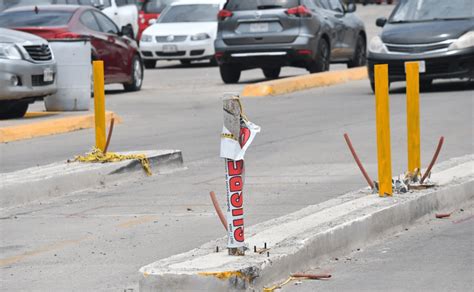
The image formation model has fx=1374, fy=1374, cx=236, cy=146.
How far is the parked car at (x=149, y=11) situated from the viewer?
36875mm

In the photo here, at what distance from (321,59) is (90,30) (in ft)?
15.3

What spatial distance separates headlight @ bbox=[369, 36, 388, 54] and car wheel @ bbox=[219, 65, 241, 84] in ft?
14.1

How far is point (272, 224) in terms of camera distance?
834 cm

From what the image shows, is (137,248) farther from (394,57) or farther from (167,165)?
(394,57)

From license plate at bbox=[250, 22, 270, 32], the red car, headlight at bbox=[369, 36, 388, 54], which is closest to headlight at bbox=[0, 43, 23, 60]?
the red car

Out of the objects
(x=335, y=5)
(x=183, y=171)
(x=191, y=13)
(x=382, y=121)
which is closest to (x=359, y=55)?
(x=335, y=5)

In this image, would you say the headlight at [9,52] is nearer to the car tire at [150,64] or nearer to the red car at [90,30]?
the red car at [90,30]

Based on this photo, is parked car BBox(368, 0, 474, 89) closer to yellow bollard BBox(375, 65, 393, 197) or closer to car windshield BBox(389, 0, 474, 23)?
car windshield BBox(389, 0, 474, 23)

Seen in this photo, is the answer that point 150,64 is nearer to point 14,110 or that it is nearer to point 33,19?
point 33,19

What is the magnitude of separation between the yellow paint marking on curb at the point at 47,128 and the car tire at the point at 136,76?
18.6ft

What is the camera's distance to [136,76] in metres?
23.6

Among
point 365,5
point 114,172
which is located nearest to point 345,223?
point 114,172

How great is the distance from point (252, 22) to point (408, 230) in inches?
599

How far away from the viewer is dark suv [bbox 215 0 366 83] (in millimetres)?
23828
